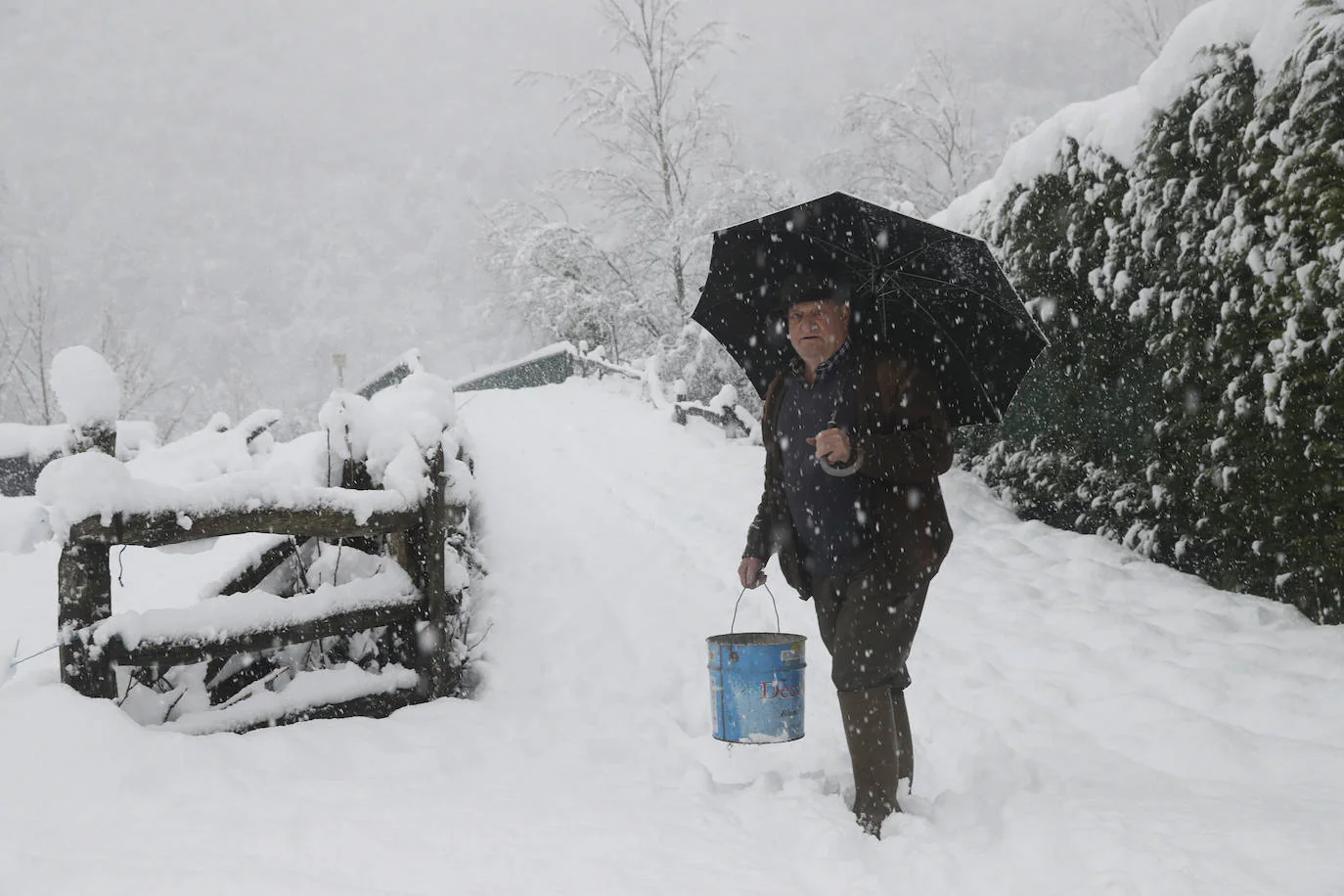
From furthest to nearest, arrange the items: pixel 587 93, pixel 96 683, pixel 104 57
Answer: pixel 104 57 → pixel 587 93 → pixel 96 683

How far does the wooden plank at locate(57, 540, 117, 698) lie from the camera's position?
121 inches

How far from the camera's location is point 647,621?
5492mm

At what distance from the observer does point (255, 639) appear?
3469 mm

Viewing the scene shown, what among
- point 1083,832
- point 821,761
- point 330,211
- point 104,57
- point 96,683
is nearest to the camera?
point 1083,832

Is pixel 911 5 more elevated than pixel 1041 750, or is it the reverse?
pixel 911 5

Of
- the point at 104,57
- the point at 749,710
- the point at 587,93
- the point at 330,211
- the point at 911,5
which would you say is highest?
the point at 104,57

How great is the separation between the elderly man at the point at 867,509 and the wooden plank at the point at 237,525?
6.03 ft

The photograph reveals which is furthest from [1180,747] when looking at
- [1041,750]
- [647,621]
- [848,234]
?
[647,621]

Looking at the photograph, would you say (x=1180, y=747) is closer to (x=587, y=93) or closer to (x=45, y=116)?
(x=587, y=93)

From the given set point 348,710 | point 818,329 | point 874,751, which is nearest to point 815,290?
point 818,329

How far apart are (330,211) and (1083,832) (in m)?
130

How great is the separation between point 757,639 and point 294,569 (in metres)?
2.29

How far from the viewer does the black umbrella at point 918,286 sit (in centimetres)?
304

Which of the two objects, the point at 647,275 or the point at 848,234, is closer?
the point at 848,234
